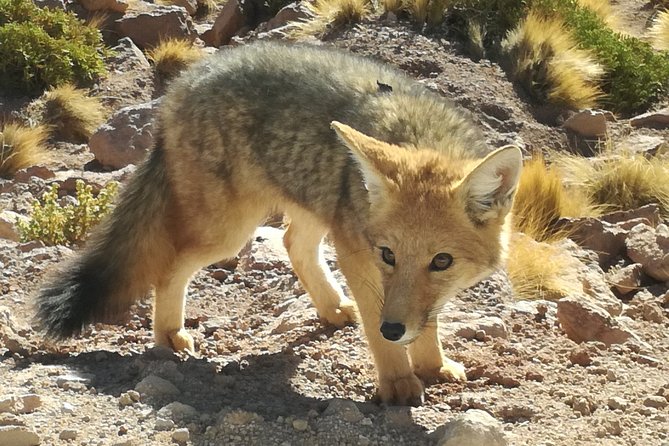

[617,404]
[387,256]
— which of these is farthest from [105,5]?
[617,404]

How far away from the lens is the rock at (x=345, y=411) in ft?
14.2

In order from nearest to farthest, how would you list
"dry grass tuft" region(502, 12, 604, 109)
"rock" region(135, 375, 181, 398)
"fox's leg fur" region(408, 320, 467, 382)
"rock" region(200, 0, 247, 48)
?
"rock" region(135, 375, 181, 398)
"fox's leg fur" region(408, 320, 467, 382)
"dry grass tuft" region(502, 12, 604, 109)
"rock" region(200, 0, 247, 48)

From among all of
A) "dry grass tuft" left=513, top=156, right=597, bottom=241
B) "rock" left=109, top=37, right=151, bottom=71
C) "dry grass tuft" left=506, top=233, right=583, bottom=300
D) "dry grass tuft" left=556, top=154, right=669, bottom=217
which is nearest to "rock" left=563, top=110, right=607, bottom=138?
"dry grass tuft" left=556, top=154, right=669, bottom=217

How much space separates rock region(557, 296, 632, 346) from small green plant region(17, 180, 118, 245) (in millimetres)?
3313

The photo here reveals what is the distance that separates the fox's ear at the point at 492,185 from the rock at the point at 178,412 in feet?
4.95

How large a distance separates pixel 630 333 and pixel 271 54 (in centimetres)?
263

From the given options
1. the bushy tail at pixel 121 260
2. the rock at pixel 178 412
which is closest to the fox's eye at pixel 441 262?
the rock at pixel 178 412

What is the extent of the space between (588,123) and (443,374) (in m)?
5.61

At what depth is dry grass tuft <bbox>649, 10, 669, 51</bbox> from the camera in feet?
41.1

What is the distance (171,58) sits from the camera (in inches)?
484

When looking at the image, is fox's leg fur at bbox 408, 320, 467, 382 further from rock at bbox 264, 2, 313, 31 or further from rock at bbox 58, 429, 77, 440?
rock at bbox 264, 2, 313, 31

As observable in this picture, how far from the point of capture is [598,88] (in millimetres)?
10898

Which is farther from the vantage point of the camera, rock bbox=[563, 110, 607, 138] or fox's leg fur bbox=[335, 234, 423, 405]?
rock bbox=[563, 110, 607, 138]

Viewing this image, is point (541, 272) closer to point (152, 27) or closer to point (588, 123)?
point (588, 123)
